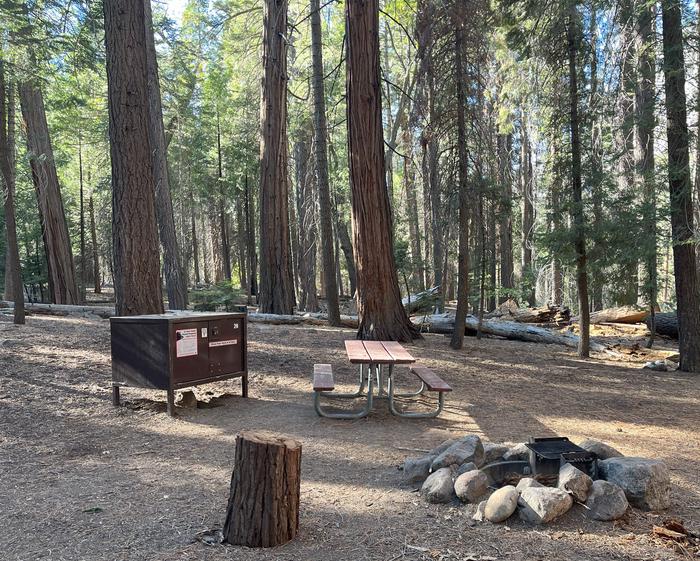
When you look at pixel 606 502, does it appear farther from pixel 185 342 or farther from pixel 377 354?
pixel 185 342

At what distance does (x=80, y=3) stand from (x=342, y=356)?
25.4 feet

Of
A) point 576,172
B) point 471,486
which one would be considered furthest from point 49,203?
point 471,486

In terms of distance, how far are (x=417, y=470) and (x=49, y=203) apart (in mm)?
16470

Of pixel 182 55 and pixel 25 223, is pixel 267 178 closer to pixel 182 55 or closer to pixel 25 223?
pixel 182 55

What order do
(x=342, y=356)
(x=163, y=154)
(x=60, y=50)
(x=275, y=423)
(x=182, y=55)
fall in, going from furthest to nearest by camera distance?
1. (x=182, y=55)
2. (x=163, y=154)
3. (x=60, y=50)
4. (x=342, y=356)
5. (x=275, y=423)

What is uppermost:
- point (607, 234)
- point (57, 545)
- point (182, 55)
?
point (182, 55)

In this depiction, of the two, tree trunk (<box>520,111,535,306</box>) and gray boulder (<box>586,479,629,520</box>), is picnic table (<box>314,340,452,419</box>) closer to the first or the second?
gray boulder (<box>586,479,629,520</box>)

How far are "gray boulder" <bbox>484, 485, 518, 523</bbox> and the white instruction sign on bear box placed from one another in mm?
3993

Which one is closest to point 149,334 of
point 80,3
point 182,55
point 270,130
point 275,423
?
point 275,423

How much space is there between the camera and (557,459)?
389 centimetres

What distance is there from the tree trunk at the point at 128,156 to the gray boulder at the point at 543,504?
6.28 metres

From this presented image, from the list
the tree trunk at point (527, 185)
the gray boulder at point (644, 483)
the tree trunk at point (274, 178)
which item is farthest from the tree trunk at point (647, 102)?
the tree trunk at point (527, 185)

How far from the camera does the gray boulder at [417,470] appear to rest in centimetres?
425

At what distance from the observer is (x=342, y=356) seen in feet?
30.5
